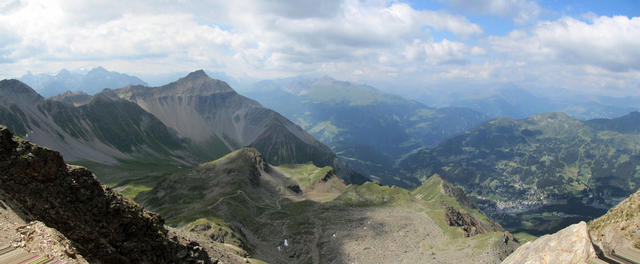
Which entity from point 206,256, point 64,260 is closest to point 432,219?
point 206,256

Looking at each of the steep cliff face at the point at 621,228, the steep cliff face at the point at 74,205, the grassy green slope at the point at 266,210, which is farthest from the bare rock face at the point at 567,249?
the grassy green slope at the point at 266,210

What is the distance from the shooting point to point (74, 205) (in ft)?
102

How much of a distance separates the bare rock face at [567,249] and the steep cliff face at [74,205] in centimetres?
3480

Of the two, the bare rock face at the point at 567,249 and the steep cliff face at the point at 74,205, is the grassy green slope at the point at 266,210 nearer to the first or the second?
the steep cliff face at the point at 74,205

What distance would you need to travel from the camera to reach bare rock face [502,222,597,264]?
19688mm

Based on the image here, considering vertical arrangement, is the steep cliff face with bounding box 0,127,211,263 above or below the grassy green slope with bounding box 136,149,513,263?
above

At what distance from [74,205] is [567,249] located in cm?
4079

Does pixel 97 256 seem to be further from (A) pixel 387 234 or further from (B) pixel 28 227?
(A) pixel 387 234

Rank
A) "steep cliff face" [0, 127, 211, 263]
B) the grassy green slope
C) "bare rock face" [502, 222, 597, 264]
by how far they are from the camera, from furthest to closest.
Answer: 1. the grassy green slope
2. "steep cliff face" [0, 127, 211, 263]
3. "bare rock face" [502, 222, 597, 264]

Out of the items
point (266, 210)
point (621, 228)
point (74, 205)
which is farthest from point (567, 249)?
point (266, 210)

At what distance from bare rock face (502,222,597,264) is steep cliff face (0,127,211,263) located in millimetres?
34799

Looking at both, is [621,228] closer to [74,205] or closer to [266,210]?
[74,205]

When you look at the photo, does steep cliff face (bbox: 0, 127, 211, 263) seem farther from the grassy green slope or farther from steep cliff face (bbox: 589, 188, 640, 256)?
the grassy green slope

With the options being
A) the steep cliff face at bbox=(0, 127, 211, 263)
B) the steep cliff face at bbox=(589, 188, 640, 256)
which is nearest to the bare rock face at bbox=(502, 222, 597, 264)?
the steep cliff face at bbox=(589, 188, 640, 256)
